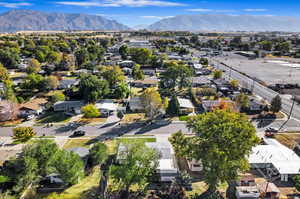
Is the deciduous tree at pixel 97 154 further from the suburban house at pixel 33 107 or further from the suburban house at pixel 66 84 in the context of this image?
the suburban house at pixel 66 84

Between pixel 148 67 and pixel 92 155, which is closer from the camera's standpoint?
pixel 92 155

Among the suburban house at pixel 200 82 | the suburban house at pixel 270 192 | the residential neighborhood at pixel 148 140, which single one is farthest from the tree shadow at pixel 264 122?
the suburban house at pixel 200 82

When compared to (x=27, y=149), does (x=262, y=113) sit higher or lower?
lower

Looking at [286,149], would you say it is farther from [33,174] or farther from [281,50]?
[281,50]

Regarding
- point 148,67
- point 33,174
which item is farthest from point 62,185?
point 148,67

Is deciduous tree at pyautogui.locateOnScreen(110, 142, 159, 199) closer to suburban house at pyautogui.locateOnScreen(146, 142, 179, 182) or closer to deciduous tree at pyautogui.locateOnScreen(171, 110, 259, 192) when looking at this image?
suburban house at pyautogui.locateOnScreen(146, 142, 179, 182)

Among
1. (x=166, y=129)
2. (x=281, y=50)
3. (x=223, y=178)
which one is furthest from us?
(x=281, y=50)

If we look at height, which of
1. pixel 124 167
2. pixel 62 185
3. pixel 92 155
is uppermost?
pixel 124 167
